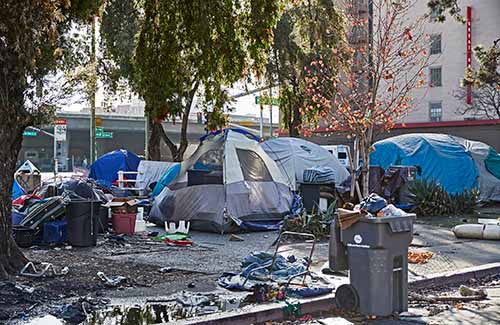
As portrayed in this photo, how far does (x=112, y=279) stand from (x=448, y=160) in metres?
15.9

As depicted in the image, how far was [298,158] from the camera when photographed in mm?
21594

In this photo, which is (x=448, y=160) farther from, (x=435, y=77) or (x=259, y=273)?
(x=435, y=77)

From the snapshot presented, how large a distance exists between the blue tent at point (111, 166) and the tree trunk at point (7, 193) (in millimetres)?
17845

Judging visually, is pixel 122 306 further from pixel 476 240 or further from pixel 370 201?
pixel 476 240

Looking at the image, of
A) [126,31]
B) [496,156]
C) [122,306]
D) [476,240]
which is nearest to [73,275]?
[122,306]

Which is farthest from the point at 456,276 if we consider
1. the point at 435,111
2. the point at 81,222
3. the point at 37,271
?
the point at 435,111

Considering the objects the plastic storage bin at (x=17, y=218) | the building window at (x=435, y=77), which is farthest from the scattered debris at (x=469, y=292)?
the building window at (x=435, y=77)

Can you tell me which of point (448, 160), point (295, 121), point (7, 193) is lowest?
point (7, 193)

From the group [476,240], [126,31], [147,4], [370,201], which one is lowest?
[476,240]

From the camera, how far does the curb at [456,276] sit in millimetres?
9453

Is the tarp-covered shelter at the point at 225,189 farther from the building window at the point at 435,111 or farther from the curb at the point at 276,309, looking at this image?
the building window at the point at 435,111

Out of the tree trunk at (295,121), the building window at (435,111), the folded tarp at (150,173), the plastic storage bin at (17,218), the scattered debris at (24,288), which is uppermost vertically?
the building window at (435,111)

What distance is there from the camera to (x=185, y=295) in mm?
8188

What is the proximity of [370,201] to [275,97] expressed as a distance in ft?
68.0
